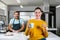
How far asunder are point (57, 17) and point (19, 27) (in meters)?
9.84

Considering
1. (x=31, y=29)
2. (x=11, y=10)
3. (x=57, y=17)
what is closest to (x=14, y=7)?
(x=11, y=10)

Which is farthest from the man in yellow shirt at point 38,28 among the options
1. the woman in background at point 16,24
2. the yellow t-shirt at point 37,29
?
the woman in background at point 16,24

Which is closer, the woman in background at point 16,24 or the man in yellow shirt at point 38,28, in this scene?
the man in yellow shirt at point 38,28

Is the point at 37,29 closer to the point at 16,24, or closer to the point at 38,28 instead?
the point at 38,28

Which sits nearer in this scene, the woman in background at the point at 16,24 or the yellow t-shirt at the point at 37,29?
the yellow t-shirt at the point at 37,29

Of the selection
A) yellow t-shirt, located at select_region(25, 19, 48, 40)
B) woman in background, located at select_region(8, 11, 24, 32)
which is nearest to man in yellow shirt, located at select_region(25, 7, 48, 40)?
yellow t-shirt, located at select_region(25, 19, 48, 40)

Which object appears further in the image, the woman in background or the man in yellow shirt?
the woman in background

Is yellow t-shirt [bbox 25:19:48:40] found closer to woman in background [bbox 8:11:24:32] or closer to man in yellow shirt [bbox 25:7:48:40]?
man in yellow shirt [bbox 25:7:48:40]

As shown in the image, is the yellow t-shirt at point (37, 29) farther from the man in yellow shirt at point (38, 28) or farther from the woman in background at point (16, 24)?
the woman in background at point (16, 24)

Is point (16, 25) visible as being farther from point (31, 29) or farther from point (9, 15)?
point (9, 15)

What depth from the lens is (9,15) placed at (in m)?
12.0

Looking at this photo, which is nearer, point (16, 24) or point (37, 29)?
point (37, 29)

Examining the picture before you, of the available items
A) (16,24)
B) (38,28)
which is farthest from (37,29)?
(16,24)

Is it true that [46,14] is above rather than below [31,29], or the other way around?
above
